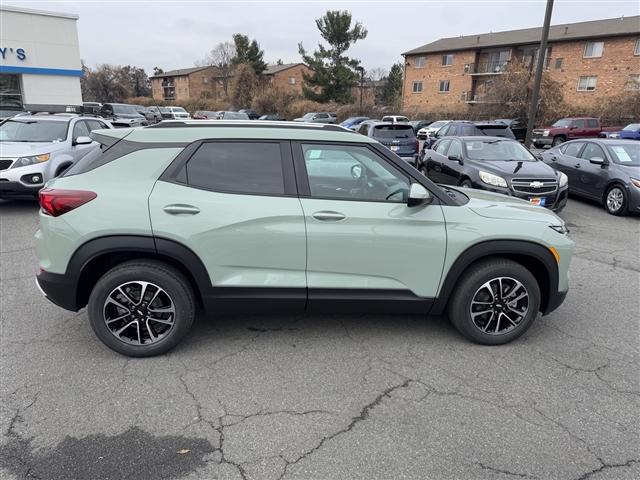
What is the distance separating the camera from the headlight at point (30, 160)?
7820 millimetres

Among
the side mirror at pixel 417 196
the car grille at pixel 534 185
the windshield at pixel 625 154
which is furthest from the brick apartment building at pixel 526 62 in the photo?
the side mirror at pixel 417 196

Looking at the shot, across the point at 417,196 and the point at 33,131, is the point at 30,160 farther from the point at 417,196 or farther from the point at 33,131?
the point at 417,196

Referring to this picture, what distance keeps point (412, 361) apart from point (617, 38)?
1826 inches

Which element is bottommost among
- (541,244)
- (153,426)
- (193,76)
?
(153,426)

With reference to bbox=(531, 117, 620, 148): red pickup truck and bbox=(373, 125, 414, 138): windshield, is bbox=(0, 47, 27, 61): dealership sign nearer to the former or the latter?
bbox=(373, 125, 414, 138): windshield

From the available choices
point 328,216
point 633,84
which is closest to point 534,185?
point 328,216

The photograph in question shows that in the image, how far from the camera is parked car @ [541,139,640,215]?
29.9ft

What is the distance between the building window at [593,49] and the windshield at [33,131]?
44998 millimetres

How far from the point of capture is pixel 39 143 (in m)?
8.54

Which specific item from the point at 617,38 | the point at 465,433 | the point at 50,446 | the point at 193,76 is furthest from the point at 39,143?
the point at 193,76

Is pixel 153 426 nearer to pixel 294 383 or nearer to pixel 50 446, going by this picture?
pixel 50 446

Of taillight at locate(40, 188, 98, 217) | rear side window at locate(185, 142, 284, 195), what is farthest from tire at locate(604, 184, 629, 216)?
taillight at locate(40, 188, 98, 217)

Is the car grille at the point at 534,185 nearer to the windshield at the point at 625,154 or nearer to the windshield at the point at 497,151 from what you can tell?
the windshield at the point at 497,151

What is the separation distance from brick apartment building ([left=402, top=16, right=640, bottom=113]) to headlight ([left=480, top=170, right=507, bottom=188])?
31.8m
